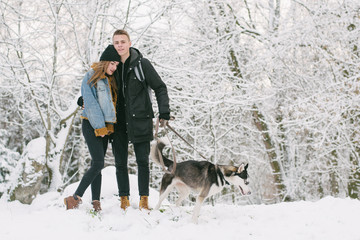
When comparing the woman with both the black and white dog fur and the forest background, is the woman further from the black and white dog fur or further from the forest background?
the forest background

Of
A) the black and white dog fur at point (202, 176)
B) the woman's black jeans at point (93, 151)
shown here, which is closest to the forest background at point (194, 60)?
the black and white dog fur at point (202, 176)

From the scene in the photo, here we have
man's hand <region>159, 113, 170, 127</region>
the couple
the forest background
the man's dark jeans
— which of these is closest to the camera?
man's hand <region>159, 113, 170, 127</region>

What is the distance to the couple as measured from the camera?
405cm

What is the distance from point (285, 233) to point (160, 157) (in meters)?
1.74

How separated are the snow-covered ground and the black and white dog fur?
335 mm

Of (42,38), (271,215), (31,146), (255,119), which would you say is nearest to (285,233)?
(271,215)

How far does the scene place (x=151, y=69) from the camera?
4176mm

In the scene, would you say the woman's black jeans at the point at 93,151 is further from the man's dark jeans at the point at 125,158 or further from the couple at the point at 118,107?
the man's dark jeans at the point at 125,158

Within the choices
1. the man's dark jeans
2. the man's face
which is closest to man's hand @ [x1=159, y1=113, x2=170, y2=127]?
the man's dark jeans

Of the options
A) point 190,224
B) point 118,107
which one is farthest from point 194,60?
point 190,224

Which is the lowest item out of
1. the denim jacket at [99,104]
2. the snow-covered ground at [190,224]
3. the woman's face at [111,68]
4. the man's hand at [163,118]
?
Answer: the snow-covered ground at [190,224]

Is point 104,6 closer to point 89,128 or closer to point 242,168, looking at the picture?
point 89,128

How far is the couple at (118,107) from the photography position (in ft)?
13.3

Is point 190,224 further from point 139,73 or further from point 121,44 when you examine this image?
point 121,44
